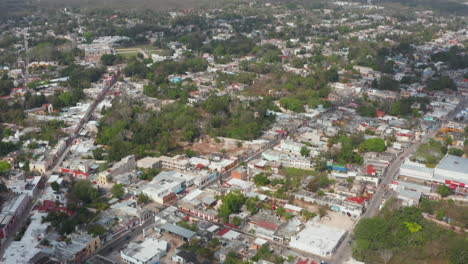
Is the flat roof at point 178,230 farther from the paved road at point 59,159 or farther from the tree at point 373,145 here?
the tree at point 373,145

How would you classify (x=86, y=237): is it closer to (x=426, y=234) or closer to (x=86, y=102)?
(x=426, y=234)

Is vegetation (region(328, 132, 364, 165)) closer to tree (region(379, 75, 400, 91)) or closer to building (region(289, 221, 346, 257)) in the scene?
building (region(289, 221, 346, 257))

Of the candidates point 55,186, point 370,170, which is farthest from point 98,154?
point 370,170

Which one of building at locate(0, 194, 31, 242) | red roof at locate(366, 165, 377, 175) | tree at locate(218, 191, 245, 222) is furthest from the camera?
red roof at locate(366, 165, 377, 175)

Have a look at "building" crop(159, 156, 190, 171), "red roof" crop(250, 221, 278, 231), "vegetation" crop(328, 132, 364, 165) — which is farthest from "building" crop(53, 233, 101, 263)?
"vegetation" crop(328, 132, 364, 165)

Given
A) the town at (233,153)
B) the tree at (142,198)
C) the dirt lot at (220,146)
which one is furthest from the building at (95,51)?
the tree at (142,198)

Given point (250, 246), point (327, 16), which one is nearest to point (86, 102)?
point (250, 246)

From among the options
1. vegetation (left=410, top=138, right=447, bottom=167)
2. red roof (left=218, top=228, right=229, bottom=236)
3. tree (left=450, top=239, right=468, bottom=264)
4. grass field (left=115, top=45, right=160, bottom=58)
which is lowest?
grass field (left=115, top=45, right=160, bottom=58)

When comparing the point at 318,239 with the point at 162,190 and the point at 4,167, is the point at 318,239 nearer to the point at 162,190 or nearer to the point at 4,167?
the point at 162,190
